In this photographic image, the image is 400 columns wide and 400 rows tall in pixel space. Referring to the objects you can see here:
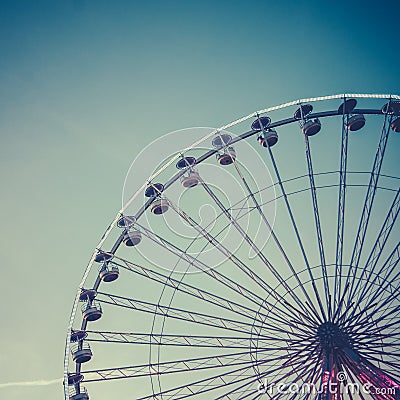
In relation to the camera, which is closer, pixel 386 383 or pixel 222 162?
pixel 386 383

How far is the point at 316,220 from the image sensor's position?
21.2 metres

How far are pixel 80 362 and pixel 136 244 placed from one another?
5601 millimetres

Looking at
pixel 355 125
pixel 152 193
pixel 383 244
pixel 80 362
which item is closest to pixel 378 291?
pixel 383 244

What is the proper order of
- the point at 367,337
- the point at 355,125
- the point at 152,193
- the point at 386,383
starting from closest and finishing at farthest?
the point at 386,383, the point at 367,337, the point at 355,125, the point at 152,193

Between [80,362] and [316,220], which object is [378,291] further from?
[80,362]

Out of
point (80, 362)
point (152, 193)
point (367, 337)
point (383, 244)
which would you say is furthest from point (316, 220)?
point (80, 362)

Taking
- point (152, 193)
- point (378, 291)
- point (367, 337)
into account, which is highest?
point (152, 193)

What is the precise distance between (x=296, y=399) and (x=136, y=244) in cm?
1034

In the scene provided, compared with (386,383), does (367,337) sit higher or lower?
higher

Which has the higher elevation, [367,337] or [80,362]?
[80,362]

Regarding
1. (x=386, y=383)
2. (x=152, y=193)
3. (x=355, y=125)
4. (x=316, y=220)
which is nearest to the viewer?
(x=386, y=383)

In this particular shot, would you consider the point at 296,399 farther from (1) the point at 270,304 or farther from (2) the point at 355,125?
(2) the point at 355,125

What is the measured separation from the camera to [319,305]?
20.2m

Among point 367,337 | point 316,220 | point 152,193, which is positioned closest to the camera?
point 367,337
